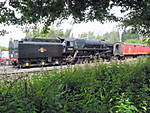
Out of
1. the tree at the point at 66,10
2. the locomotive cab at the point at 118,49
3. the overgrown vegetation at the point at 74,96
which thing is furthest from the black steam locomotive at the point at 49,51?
the overgrown vegetation at the point at 74,96

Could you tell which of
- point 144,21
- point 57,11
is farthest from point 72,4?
point 144,21

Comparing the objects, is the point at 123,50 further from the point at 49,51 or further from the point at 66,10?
the point at 66,10

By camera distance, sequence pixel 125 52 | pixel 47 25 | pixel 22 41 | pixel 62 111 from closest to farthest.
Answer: pixel 62 111, pixel 47 25, pixel 22 41, pixel 125 52

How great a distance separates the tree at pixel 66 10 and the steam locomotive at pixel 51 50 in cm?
662

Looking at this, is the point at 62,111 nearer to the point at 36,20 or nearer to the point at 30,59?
the point at 36,20

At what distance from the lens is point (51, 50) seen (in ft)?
51.5

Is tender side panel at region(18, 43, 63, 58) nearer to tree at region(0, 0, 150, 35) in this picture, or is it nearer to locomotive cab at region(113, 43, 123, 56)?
tree at region(0, 0, 150, 35)

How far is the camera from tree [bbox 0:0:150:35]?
3154 millimetres

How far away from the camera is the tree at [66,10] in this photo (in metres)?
3.15

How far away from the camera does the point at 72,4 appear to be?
374 cm

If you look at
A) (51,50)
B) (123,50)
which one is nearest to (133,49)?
(123,50)

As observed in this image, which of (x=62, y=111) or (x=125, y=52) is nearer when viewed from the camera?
(x=62, y=111)

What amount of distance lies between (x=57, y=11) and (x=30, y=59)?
11301 mm

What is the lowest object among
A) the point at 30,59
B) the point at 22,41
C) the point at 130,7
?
the point at 30,59
